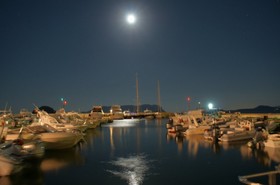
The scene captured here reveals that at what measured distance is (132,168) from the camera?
21406 millimetres

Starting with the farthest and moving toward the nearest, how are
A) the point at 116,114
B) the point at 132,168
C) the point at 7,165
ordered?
the point at 116,114 < the point at 132,168 < the point at 7,165

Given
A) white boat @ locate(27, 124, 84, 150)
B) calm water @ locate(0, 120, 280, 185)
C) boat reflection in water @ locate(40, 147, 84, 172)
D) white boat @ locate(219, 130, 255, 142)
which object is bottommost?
calm water @ locate(0, 120, 280, 185)

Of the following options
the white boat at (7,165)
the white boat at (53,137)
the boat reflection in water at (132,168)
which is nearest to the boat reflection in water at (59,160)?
the white boat at (53,137)

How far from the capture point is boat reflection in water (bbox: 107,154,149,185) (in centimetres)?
1802

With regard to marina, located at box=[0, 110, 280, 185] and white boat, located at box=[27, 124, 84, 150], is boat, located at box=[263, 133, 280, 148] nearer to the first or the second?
marina, located at box=[0, 110, 280, 185]

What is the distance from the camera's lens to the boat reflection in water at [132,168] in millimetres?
18016

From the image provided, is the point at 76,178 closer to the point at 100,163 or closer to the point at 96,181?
the point at 96,181

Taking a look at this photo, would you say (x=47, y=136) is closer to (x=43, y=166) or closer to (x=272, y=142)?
(x=43, y=166)

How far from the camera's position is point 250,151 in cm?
2783

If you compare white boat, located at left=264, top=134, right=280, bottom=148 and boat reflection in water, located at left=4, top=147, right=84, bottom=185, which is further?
white boat, located at left=264, top=134, right=280, bottom=148

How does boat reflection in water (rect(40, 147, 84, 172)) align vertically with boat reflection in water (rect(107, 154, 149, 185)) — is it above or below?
above

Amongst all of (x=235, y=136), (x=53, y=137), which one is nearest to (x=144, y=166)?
(x=53, y=137)

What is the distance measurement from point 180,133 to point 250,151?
74.1 feet

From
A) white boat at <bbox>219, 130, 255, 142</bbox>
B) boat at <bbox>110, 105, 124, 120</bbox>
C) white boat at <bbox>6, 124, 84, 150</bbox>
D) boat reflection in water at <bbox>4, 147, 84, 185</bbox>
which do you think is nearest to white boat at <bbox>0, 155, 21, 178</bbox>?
boat reflection in water at <bbox>4, 147, 84, 185</bbox>
